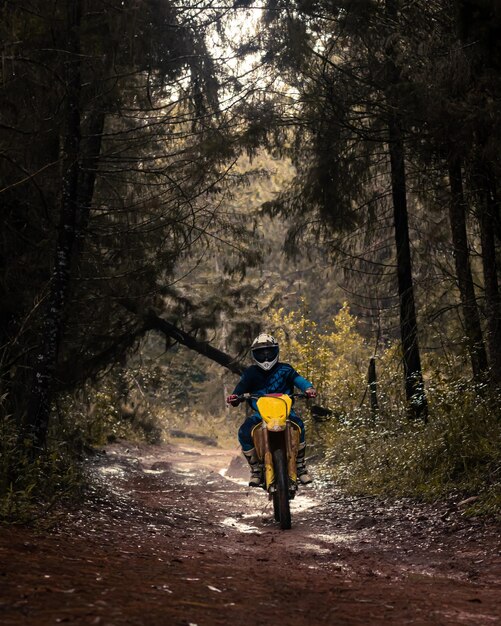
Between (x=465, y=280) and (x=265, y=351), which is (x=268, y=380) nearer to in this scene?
(x=265, y=351)

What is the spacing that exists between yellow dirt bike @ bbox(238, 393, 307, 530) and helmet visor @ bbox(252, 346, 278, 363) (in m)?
0.58

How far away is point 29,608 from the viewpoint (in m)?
3.47

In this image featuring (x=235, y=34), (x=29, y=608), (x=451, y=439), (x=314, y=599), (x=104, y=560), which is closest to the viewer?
(x=29, y=608)

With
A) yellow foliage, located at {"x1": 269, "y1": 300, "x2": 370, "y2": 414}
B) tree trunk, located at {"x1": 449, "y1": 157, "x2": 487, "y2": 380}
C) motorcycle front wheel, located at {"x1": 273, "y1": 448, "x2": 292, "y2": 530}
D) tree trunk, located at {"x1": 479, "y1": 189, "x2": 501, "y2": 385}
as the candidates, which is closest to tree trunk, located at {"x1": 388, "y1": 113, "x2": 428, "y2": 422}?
tree trunk, located at {"x1": 449, "y1": 157, "x2": 487, "y2": 380}

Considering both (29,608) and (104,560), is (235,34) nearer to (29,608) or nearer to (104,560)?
(104,560)

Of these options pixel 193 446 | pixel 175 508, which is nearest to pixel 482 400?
pixel 175 508

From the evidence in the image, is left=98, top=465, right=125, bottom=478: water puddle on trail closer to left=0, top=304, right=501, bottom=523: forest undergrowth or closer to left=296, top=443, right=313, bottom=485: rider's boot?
left=0, top=304, right=501, bottom=523: forest undergrowth

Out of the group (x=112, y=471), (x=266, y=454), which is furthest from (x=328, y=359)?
(x=266, y=454)

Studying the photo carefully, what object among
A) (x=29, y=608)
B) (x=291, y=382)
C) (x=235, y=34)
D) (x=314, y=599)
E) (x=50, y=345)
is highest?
(x=235, y=34)

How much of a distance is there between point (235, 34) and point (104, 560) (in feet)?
32.0

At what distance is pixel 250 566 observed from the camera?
5.55 m

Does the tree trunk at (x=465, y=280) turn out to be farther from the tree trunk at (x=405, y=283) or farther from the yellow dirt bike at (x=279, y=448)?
the yellow dirt bike at (x=279, y=448)

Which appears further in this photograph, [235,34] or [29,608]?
[235,34]

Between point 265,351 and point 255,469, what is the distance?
55.4 inches
